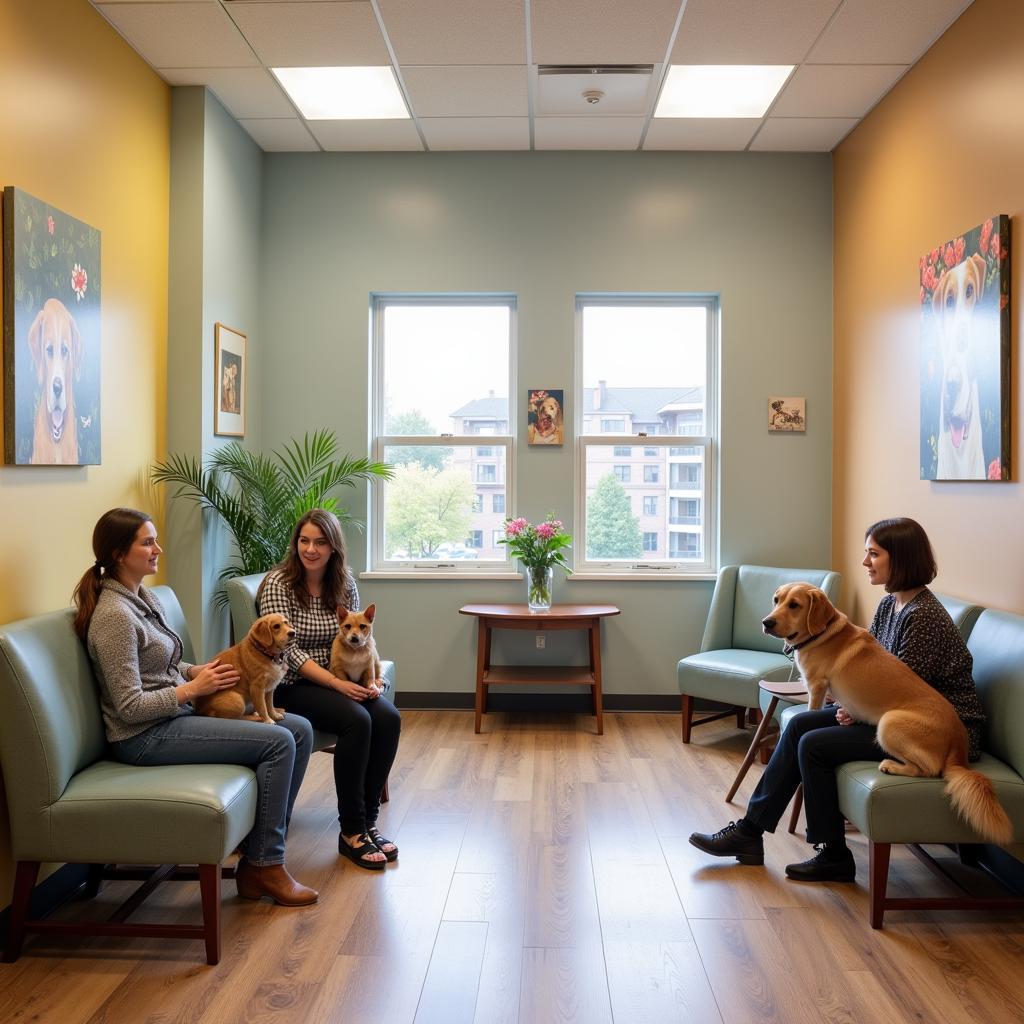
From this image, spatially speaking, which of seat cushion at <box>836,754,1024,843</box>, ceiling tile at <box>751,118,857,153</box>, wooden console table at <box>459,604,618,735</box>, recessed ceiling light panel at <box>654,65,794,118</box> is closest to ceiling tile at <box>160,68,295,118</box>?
recessed ceiling light panel at <box>654,65,794,118</box>

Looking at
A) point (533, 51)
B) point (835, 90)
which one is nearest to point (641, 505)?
point (835, 90)

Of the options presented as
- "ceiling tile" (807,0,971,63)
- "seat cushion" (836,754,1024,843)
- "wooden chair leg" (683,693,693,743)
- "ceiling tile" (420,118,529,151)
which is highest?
"ceiling tile" (420,118,529,151)

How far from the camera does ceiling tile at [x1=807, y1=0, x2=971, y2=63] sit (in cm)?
359

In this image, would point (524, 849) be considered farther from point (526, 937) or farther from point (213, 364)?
point (213, 364)

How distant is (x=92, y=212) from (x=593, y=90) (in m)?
2.29

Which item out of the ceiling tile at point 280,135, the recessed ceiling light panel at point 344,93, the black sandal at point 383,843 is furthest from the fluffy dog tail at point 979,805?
the ceiling tile at point 280,135

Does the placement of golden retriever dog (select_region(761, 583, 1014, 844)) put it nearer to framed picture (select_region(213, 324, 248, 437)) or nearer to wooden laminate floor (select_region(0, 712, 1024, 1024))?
wooden laminate floor (select_region(0, 712, 1024, 1024))

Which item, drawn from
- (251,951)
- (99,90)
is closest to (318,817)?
(251,951)

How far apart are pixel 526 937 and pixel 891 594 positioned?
5.42 ft

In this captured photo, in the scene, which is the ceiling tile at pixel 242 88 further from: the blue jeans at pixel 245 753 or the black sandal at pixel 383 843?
the black sandal at pixel 383 843

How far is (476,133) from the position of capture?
5020mm

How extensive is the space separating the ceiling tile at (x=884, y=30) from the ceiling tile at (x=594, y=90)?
79 cm

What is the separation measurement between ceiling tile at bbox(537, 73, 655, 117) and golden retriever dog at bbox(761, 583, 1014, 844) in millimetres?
2519

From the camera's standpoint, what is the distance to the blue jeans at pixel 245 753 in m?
2.74
